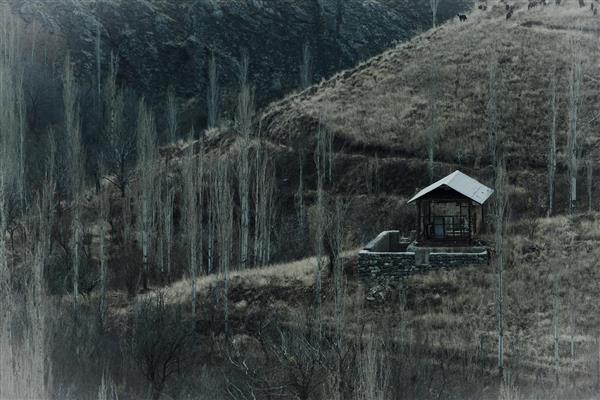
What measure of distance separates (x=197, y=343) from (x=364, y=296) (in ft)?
18.2

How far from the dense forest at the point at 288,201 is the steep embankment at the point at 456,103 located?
17 cm

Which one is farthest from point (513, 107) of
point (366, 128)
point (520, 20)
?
point (520, 20)

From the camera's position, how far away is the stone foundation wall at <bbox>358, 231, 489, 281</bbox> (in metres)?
20.8

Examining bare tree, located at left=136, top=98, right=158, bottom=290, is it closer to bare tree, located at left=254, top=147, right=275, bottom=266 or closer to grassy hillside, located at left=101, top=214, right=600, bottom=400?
grassy hillside, located at left=101, top=214, right=600, bottom=400

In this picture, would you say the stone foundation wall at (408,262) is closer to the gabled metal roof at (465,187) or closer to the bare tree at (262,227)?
the gabled metal roof at (465,187)

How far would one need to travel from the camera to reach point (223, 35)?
61.2 m

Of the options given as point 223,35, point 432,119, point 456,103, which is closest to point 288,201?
point 432,119

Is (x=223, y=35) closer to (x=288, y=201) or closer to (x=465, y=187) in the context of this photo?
(x=288, y=201)

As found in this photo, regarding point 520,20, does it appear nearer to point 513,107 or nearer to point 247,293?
point 513,107

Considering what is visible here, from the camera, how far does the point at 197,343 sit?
18.7 metres

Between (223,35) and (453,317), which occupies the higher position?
(223,35)

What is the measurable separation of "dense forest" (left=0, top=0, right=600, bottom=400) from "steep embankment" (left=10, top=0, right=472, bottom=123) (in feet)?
0.78

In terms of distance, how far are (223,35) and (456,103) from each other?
31.4 meters

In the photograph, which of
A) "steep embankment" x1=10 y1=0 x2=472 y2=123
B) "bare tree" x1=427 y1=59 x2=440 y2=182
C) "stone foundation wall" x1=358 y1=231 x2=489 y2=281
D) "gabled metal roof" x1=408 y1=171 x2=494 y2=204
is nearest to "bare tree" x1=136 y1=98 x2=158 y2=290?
"stone foundation wall" x1=358 y1=231 x2=489 y2=281
